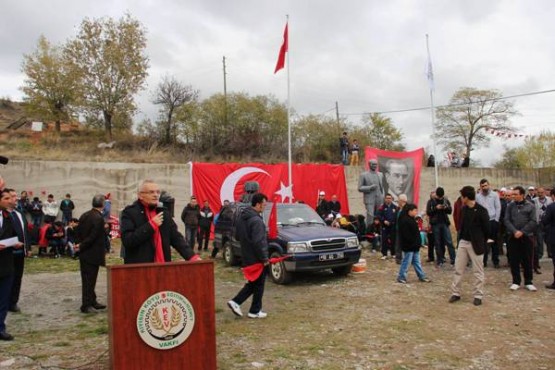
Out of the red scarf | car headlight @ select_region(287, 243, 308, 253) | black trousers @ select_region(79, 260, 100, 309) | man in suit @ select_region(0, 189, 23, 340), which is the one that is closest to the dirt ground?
black trousers @ select_region(79, 260, 100, 309)

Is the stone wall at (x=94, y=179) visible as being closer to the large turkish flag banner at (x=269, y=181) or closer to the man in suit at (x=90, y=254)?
the large turkish flag banner at (x=269, y=181)

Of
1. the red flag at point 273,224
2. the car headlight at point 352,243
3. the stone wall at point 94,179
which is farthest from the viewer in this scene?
the stone wall at point 94,179

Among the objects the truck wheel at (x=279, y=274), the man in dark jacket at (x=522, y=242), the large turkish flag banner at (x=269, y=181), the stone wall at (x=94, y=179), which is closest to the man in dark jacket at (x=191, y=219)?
the large turkish flag banner at (x=269, y=181)

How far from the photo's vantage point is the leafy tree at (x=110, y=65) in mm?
25453

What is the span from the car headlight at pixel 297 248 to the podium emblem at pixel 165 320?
5.09 metres

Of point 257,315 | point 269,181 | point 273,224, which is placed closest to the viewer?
point 257,315

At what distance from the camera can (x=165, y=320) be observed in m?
3.75

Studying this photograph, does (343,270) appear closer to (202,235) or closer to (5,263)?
(202,235)

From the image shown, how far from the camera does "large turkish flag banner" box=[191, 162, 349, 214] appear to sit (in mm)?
17500

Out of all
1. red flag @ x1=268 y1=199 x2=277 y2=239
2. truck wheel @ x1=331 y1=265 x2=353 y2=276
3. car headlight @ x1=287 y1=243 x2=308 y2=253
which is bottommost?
truck wheel @ x1=331 y1=265 x2=353 y2=276

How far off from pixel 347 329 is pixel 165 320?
10.1 feet

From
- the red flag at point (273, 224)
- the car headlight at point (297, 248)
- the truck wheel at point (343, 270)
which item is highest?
the red flag at point (273, 224)

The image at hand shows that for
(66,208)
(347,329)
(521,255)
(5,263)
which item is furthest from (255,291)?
(66,208)

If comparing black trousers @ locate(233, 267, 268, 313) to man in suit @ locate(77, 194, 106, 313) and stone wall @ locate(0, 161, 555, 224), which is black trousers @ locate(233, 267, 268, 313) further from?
stone wall @ locate(0, 161, 555, 224)
